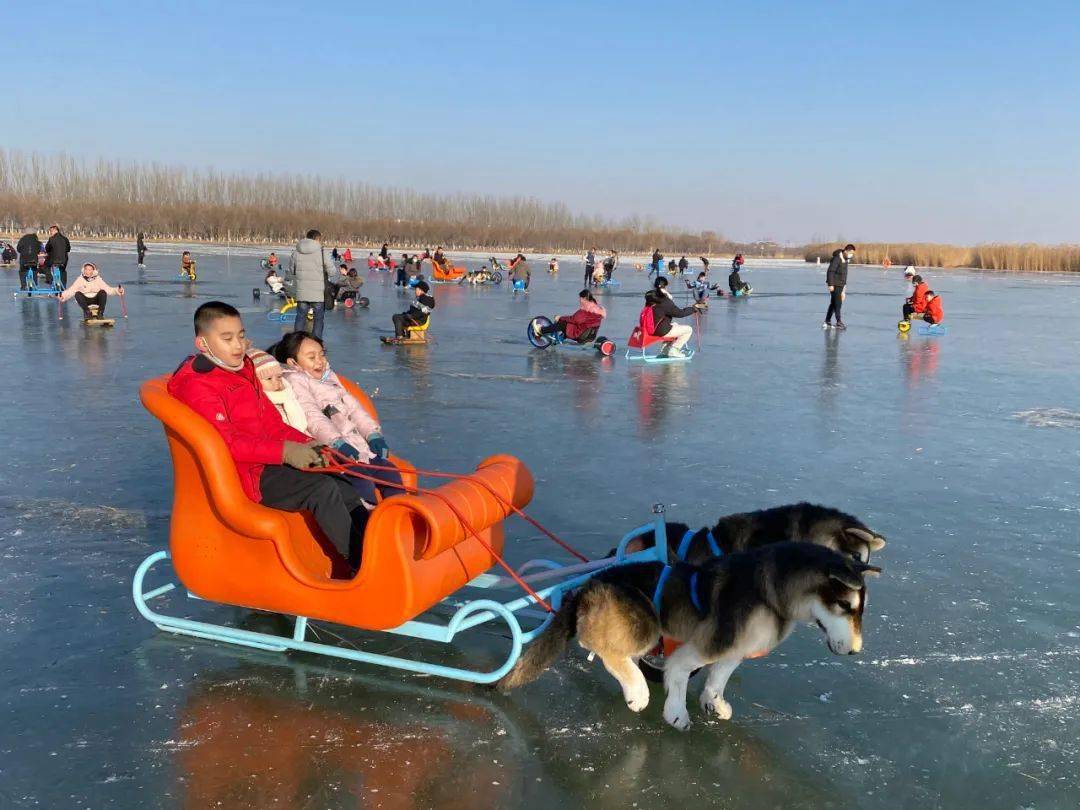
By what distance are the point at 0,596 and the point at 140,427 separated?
3711mm

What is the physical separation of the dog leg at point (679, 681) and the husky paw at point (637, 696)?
0.27 ft

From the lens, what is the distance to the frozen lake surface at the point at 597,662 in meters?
3.01

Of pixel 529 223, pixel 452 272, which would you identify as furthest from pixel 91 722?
pixel 529 223

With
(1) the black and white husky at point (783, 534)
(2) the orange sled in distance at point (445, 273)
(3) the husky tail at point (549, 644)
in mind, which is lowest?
(3) the husky tail at point (549, 644)

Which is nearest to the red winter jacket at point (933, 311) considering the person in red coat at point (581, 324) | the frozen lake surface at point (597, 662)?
the frozen lake surface at point (597, 662)

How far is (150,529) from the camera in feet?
17.3

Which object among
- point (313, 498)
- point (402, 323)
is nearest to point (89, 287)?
point (402, 323)

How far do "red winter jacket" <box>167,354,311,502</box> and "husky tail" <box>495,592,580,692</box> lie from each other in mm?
1282

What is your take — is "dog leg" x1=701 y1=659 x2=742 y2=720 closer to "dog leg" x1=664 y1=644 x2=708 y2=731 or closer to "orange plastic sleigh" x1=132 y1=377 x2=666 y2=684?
"dog leg" x1=664 y1=644 x2=708 y2=731

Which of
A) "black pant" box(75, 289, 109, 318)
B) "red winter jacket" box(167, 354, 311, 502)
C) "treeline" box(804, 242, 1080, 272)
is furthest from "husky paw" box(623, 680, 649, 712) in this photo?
"treeline" box(804, 242, 1080, 272)

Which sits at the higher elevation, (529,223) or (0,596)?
(529,223)

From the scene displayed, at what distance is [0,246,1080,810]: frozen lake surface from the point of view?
9.87 feet

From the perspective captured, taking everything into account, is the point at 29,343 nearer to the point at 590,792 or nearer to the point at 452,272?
the point at 590,792

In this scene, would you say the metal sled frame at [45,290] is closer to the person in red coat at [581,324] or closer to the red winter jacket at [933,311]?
the person in red coat at [581,324]
